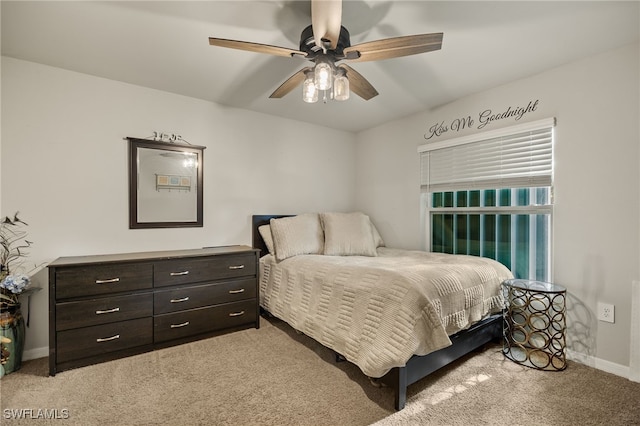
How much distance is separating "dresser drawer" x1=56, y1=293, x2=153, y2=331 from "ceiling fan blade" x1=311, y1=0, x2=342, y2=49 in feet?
7.27

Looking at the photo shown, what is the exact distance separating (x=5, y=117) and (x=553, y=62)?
13.9 feet

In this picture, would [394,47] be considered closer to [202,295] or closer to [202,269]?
[202,269]

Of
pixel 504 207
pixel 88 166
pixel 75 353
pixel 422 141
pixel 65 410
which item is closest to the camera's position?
pixel 65 410

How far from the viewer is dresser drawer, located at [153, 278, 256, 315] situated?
2.35 meters

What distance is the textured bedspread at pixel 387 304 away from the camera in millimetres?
1642

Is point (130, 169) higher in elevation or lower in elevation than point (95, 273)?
higher

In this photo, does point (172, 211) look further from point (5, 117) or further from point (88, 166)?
point (5, 117)

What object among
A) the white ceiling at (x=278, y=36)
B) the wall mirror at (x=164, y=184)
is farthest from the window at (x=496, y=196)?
the wall mirror at (x=164, y=184)

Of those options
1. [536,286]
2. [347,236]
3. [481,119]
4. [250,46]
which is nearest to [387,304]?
[536,286]

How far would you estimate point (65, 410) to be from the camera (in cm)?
161

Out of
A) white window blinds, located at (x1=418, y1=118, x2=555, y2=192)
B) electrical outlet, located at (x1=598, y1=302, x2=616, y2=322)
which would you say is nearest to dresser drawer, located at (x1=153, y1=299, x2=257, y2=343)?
white window blinds, located at (x1=418, y1=118, x2=555, y2=192)

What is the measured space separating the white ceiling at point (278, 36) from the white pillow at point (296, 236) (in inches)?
53.7

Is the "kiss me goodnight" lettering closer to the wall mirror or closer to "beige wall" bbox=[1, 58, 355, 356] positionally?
"beige wall" bbox=[1, 58, 355, 356]

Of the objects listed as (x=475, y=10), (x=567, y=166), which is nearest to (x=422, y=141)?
(x=567, y=166)
